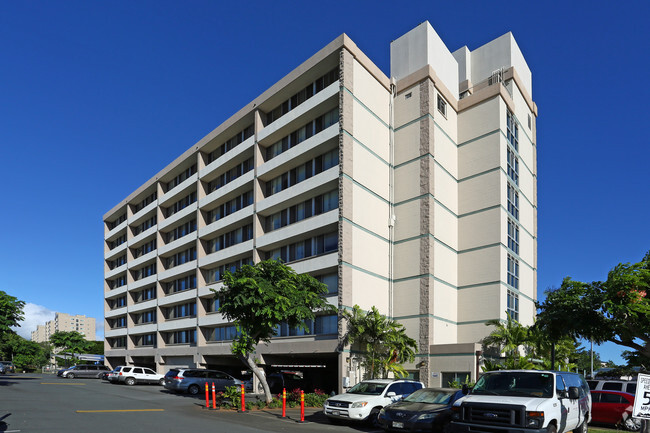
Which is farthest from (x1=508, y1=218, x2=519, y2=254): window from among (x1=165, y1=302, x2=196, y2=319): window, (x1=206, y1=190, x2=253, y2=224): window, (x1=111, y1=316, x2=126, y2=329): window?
(x1=111, y1=316, x2=126, y2=329): window

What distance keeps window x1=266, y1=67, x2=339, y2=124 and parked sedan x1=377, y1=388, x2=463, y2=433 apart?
22183 millimetres

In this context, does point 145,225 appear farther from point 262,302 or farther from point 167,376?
point 262,302

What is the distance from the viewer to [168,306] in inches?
2181

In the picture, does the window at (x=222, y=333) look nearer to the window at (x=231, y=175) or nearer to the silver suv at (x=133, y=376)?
the silver suv at (x=133, y=376)

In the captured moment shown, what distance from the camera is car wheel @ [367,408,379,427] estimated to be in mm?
20344

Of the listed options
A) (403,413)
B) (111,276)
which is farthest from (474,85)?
(111,276)

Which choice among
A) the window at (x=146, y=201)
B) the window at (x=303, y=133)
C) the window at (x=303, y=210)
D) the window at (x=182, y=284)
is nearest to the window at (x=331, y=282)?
the window at (x=303, y=210)

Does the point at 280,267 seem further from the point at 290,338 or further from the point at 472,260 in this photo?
the point at 472,260

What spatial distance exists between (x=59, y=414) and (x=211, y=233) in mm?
25952

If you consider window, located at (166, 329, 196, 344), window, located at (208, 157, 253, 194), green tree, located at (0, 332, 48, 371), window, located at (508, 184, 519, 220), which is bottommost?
green tree, located at (0, 332, 48, 371)

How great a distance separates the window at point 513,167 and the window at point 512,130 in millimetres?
749

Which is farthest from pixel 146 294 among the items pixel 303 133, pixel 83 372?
pixel 303 133

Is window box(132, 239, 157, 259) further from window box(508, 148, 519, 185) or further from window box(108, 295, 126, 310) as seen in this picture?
window box(508, 148, 519, 185)

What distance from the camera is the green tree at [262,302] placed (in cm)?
2562
